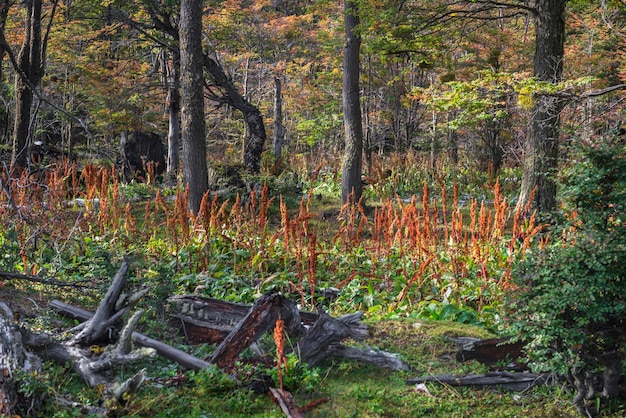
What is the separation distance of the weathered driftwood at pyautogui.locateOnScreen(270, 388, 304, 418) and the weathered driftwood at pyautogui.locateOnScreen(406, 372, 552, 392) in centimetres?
84

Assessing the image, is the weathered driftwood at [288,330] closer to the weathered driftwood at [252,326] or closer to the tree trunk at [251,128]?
the weathered driftwood at [252,326]

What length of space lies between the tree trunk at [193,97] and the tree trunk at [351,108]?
253 centimetres

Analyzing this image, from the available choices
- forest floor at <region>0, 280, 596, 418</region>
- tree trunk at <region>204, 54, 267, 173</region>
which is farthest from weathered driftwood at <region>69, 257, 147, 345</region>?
tree trunk at <region>204, 54, 267, 173</region>

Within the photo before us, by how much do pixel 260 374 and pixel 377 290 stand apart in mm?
2552

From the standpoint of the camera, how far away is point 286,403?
3.38 m

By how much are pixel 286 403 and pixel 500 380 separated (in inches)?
54.3

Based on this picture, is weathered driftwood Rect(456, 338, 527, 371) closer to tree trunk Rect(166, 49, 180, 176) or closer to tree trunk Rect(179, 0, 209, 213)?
tree trunk Rect(179, 0, 209, 213)

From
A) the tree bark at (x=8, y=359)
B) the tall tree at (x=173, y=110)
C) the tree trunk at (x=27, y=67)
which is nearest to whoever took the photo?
the tree bark at (x=8, y=359)

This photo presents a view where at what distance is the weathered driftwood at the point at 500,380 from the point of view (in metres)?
3.78

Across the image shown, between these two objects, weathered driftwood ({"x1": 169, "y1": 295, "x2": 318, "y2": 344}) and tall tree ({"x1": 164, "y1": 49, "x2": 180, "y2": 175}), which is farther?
tall tree ({"x1": 164, "y1": 49, "x2": 180, "y2": 175})

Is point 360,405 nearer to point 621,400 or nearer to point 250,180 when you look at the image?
point 621,400

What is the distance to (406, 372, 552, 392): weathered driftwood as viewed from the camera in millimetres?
3777

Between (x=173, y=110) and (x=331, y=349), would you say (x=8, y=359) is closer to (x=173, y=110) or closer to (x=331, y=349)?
(x=331, y=349)

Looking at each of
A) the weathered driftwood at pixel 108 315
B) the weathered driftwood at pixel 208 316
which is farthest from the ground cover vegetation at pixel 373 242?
the weathered driftwood at pixel 108 315
